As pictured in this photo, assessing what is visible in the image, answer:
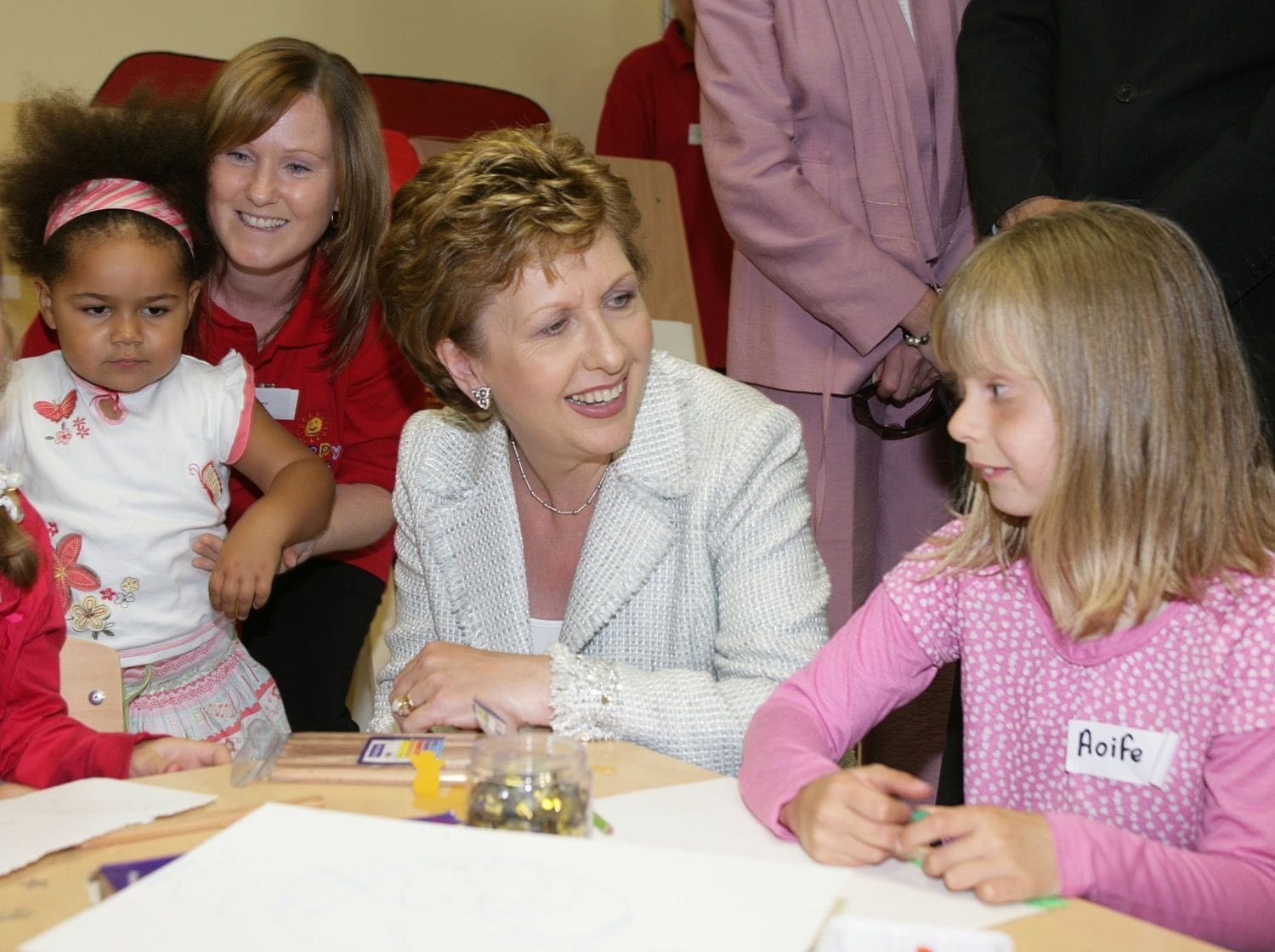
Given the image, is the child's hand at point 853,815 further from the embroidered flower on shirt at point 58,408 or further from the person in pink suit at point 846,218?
the embroidered flower on shirt at point 58,408

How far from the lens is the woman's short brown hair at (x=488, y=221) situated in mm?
1918

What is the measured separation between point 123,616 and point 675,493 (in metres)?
1.04

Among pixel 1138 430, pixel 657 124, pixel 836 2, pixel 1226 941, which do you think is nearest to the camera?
pixel 1226 941

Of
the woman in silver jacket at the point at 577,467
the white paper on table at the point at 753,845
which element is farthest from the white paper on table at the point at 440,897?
the woman in silver jacket at the point at 577,467

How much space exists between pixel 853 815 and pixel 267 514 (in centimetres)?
147

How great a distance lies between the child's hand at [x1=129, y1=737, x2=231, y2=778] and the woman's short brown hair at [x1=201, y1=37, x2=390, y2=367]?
1259 millimetres

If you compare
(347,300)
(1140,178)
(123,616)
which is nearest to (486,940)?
(123,616)

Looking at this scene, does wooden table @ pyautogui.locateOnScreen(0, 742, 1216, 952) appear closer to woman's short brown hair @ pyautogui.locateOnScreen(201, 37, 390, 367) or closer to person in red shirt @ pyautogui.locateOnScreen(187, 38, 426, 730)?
person in red shirt @ pyautogui.locateOnScreen(187, 38, 426, 730)

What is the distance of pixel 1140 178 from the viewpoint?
87.7 inches

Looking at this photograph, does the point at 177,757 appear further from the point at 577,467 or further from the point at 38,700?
the point at 577,467

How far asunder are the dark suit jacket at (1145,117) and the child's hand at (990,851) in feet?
3.85

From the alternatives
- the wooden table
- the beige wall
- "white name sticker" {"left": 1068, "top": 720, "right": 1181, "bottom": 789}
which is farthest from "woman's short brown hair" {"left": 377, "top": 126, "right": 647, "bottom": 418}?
the beige wall

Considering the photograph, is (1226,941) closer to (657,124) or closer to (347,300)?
(347,300)

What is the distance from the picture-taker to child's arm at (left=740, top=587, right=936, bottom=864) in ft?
4.04
